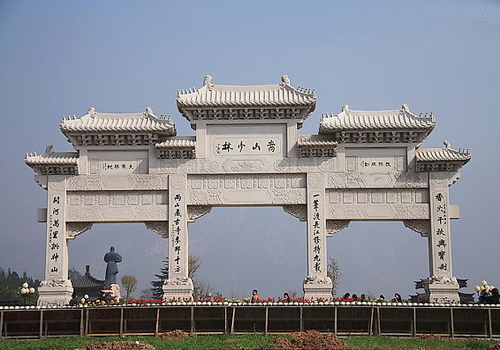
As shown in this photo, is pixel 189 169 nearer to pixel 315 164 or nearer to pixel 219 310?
pixel 315 164

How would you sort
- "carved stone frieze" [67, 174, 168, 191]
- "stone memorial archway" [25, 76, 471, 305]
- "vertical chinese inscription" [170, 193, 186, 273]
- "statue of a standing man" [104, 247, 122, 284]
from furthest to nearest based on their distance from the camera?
"statue of a standing man" [104, 247, 122, 284] → "carved stone frieze" [67, 174, 168, 191] → "stone memorial archway" [25, 76, 471, 305] → "vertical chinese inscription" [170, 193, 186, 273]

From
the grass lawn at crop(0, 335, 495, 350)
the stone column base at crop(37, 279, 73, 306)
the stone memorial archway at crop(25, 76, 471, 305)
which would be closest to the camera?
the grass lawn at crop(0, 335, 495, 350)

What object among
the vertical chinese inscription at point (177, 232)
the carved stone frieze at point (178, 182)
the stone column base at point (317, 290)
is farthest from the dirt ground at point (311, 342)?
the carved stone frieze at point (178, 182)

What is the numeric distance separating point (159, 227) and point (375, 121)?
242 inches

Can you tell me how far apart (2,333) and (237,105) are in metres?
7.74

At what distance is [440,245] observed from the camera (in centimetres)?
1831

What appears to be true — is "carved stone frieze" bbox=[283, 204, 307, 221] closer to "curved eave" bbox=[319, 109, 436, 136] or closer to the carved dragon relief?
"curved eave" bbox=[319, 109, 436, 136]

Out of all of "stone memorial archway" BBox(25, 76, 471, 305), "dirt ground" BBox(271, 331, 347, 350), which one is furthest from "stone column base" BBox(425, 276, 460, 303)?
"dirt ground" BBox(271, 331, 347, 350)

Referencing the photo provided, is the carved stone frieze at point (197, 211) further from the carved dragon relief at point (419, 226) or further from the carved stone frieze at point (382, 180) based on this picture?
the carved dragon relief at point (419, 226)

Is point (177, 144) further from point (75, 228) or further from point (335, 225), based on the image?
point (335, 225)

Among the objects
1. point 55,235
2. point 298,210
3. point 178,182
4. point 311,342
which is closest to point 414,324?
point 311,342

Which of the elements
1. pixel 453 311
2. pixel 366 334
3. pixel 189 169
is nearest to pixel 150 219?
pixel 189 169

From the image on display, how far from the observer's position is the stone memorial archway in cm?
1853

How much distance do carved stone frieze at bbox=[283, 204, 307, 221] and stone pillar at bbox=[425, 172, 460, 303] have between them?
125 inches
